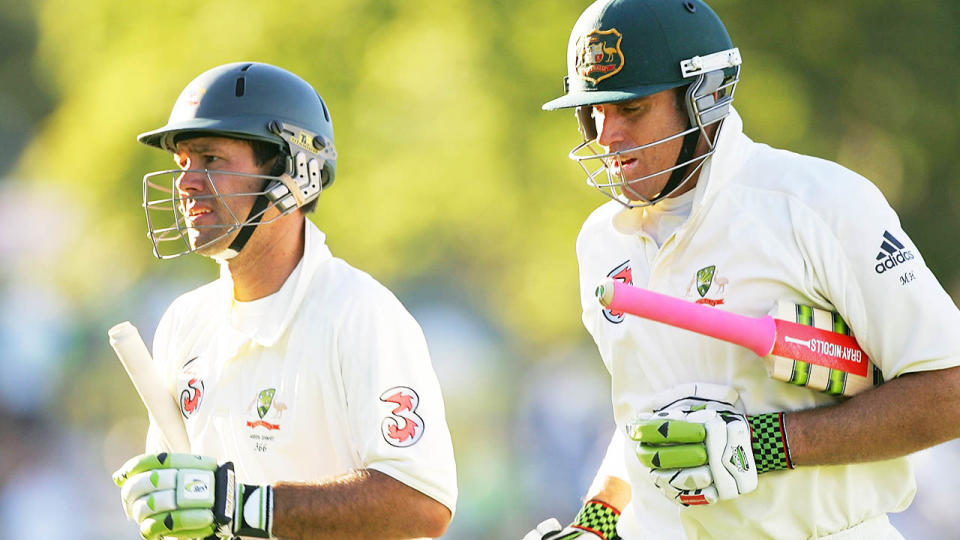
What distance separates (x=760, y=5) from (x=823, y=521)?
18.6 ft

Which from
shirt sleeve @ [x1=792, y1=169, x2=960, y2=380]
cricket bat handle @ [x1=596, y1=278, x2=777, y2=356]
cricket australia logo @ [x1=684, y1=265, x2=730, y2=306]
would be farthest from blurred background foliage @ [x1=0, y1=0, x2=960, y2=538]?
cricket bat handle @ [x1=596, y1=278, x2=777, y2=356]

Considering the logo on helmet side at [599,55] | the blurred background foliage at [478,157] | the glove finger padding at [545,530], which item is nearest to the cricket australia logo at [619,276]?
the logo on helmet side at [599,55]

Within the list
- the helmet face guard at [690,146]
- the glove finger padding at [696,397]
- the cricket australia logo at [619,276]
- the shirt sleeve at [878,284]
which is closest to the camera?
the shirt sleeve at [878,284]

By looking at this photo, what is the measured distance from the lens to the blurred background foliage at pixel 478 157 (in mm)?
8664

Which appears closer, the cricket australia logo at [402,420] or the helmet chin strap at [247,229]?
the cricket australia logo at [402,420]

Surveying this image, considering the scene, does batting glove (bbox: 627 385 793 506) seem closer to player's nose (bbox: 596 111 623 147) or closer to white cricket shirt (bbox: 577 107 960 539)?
white cricket shirt (bbox: 577 107 960 539)

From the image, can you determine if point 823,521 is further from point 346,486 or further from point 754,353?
point 346,486

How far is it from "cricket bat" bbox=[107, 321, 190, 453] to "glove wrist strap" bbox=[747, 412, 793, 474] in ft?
6.82

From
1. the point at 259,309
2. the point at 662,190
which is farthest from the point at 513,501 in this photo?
the point at 662,190

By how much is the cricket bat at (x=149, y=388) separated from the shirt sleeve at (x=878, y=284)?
229 centimetres

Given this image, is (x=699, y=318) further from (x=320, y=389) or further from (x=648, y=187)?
(x=320, y=389)

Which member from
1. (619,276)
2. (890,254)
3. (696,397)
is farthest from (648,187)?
(890,254)

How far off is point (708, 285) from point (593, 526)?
963mm

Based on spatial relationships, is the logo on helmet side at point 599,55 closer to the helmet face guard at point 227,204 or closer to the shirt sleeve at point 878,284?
Result: the shirt sleeve at point 878,284
